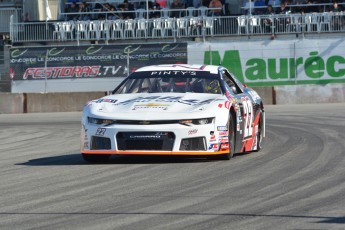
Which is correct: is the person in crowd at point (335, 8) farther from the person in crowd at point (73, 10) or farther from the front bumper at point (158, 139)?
the front bumper at point (158, 139)

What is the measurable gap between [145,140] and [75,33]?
82.2 ft

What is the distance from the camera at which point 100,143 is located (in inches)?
446

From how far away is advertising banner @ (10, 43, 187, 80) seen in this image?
33.1 metres

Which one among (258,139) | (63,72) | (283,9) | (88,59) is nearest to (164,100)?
(258,139)

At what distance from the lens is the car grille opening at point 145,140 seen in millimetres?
11117

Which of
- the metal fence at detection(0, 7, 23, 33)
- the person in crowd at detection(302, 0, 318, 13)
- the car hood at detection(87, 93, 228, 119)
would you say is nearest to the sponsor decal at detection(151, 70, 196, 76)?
the car hood at detection(87, 93, 228, 119)

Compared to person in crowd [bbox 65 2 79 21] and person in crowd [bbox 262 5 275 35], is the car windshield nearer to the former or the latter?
person in crowd [bbox 262 5 275 35]

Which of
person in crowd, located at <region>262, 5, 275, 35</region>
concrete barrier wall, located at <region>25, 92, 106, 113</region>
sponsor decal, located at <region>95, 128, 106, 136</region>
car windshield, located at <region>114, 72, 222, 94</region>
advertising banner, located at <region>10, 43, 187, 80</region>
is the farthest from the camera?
person in crowd, located at <region>262, 5, 275, 35</region>

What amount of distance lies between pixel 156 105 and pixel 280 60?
2163 centimetres

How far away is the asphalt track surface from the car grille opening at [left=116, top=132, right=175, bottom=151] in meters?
0.23

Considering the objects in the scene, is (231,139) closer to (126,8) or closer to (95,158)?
(95,158)

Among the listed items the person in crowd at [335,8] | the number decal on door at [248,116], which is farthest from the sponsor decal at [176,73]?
the person in crowd at [335,8]

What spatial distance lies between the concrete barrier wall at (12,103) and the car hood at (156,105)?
18.7m

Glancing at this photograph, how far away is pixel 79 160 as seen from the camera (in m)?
12.4
